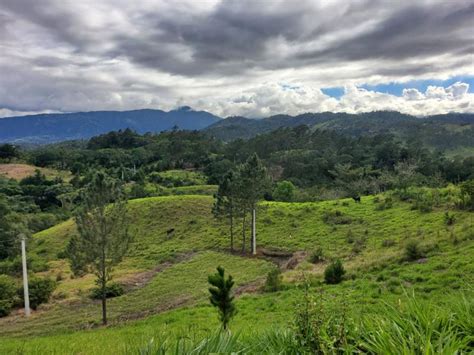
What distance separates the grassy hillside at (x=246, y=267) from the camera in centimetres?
1355

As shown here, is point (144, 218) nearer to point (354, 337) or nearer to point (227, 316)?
point (227, 316)

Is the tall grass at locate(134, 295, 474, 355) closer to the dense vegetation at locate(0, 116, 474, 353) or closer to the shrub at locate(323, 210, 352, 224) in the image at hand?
the dense vegetation at locate(0, 116, 474, 353)

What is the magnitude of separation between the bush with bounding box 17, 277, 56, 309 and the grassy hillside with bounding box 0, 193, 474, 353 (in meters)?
0.82

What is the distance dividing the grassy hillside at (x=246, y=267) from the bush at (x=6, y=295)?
5.40ft

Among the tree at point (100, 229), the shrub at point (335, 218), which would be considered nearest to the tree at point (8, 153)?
the shrub at point (335, 218)

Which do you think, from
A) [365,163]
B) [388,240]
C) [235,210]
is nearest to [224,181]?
[235,210]

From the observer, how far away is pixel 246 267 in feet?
97.8

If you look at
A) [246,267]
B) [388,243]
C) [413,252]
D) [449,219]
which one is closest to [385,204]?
[449,219]

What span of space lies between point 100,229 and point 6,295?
38.4 ft

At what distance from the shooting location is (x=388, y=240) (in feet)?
86.2

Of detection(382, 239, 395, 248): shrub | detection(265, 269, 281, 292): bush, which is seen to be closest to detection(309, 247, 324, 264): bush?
detection(382, 239, 395, 248): shrub

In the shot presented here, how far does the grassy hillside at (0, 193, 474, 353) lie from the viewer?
1355 centimetres

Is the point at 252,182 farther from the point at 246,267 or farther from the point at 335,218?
the point at 335,218

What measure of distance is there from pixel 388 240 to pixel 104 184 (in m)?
19.4
